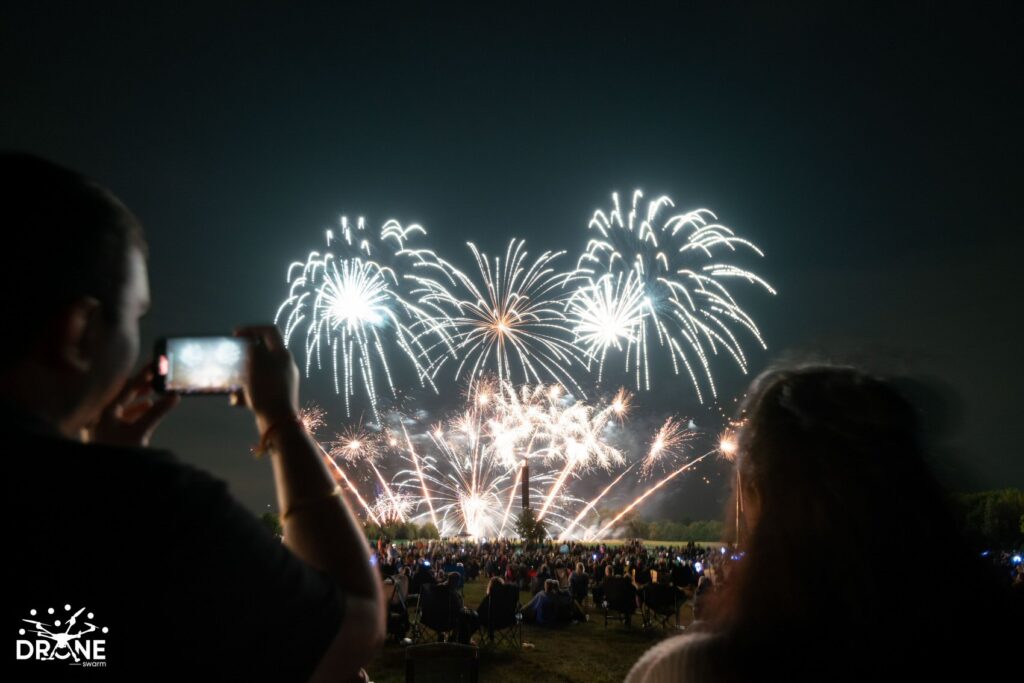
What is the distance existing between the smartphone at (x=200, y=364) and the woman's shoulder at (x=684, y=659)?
1.06m

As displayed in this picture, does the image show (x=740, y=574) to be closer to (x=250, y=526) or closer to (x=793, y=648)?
(x=793, y=648)

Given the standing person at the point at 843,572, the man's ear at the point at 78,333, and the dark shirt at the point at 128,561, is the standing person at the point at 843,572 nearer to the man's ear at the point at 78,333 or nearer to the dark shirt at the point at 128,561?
the dark shirt at the point at 128,561

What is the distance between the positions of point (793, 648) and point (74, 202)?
151cm

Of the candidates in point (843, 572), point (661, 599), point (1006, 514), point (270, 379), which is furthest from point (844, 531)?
point (1006, 514)

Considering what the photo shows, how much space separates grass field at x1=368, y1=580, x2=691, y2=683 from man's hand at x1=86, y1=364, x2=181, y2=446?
31.7ft

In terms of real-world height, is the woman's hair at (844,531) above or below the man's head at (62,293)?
below

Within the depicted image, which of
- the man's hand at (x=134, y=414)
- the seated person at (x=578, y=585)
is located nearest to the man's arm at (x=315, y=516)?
the man's hand at (x=134, y=414)

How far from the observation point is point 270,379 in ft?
4.56

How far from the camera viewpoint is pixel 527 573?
2488cm

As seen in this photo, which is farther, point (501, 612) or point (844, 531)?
point (501, 612)

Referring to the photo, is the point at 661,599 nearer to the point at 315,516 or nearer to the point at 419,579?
the point at 419,579

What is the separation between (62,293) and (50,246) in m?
0.08

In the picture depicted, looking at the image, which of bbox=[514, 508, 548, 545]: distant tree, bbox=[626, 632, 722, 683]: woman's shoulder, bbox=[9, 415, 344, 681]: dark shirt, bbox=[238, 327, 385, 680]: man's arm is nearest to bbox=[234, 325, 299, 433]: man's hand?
bbox=[238, 327, 385, 680]: man's arm

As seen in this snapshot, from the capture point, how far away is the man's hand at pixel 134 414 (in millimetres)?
1479
